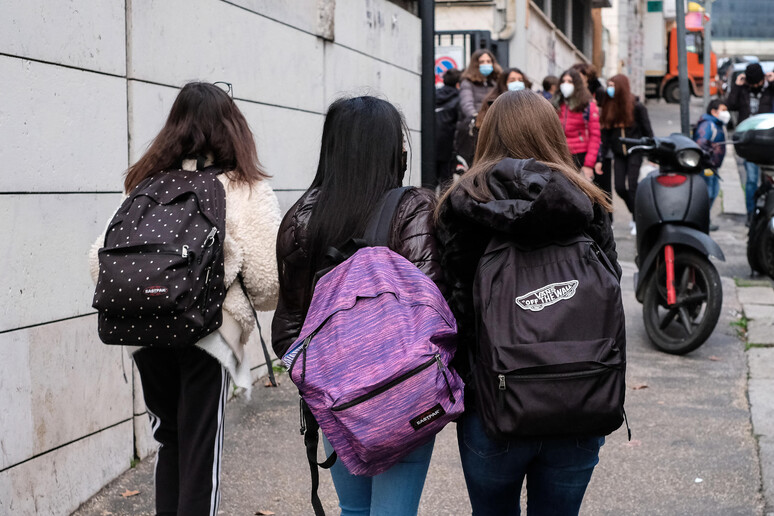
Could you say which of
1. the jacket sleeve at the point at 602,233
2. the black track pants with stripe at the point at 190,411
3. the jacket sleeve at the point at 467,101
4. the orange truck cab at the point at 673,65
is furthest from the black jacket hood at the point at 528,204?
the orange truck cab at the point at 673,65

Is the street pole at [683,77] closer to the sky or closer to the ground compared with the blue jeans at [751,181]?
closer to the sky

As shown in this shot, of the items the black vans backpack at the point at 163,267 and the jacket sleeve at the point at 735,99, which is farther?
the jacket sleeve at the point at 735,99

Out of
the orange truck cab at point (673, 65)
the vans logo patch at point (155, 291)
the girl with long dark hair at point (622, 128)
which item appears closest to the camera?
the vans logo patch at point (155, 291)

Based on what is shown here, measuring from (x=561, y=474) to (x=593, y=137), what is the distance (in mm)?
8756

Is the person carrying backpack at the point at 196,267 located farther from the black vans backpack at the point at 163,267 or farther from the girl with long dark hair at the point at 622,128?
the girl with long dark hair at the point at 622,128

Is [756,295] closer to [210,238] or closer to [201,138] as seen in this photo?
[201,138]

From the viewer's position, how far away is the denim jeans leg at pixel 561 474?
2.67m

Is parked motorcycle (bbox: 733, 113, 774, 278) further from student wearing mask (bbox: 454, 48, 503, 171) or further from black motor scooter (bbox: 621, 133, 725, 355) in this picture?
student wearing mask (bbox: 454, 48, 503, 171)

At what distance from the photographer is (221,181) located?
3.42 meters

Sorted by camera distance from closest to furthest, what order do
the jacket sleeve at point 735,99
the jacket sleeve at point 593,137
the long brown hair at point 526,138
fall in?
the long brown hair at point 526,138 → the jacket sleeve at point 593,137 → the jacket sleeve at point 735,99

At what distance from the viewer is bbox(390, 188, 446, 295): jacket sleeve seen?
2670 mm

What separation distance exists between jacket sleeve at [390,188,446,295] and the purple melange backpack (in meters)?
0.11

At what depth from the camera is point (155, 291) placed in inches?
121

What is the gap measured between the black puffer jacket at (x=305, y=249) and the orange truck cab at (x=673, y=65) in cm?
2950
